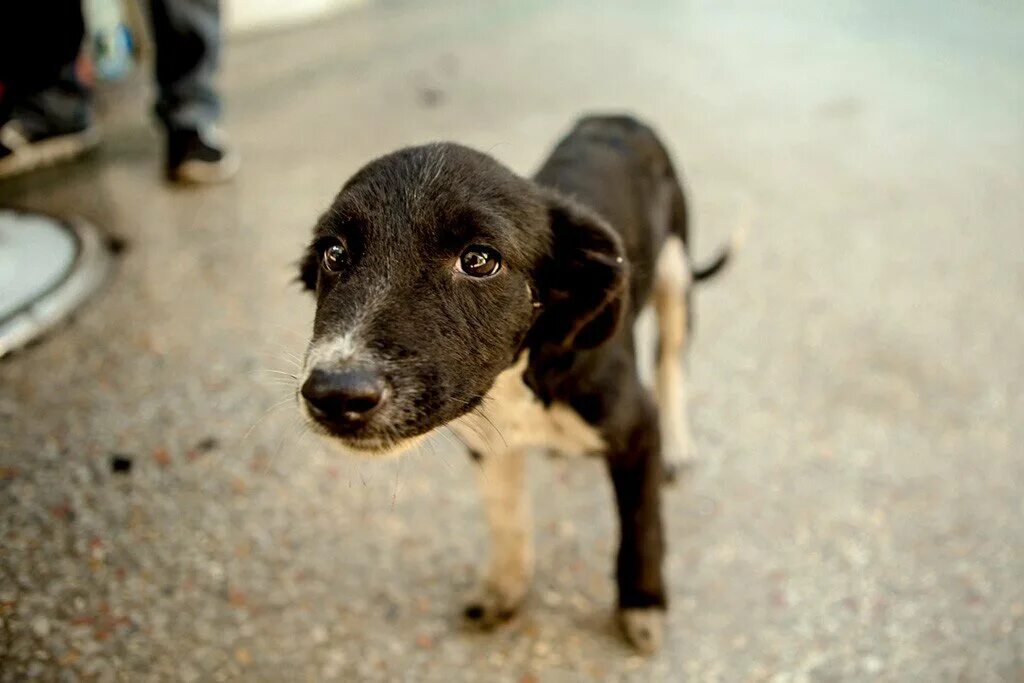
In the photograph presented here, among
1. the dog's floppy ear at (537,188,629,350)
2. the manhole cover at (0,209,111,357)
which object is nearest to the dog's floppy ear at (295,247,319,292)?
the dog's floppy ear at (537,188,629,350)

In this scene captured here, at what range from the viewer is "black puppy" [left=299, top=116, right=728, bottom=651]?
1.32 metres

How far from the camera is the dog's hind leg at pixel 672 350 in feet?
7.79

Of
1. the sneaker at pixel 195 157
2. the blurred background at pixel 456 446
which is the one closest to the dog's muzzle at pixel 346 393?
the blurred background at pixel 456 446

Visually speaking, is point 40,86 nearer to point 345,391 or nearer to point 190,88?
point 190,88

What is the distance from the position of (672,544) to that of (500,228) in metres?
1.12

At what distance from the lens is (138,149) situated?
159 inches

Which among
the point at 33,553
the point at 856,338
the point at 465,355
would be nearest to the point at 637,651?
the point at 465,355

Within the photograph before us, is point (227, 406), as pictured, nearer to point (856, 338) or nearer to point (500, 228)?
point (500, 228)

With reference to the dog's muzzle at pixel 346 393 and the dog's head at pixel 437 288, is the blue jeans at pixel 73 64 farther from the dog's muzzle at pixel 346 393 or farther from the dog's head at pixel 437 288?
the dog's muzzle at pixel 346 393

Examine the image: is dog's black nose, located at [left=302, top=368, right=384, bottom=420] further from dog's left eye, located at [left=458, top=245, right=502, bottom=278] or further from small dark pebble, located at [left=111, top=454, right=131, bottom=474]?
small dark pebble, located at [left=111, top=454, right=131, bottom=474]

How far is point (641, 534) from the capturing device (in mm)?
1840

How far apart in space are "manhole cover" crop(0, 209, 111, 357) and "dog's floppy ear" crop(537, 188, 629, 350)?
1.85 metres

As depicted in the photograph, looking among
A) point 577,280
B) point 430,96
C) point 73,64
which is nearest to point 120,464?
point 577,280

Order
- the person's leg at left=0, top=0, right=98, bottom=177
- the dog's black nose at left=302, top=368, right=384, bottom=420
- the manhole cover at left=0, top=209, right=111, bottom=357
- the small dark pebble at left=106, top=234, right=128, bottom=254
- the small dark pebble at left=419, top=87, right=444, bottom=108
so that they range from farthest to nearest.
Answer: the small dark pebble at left=419, top=87, right=444, bottom=108 → the person's leg at left=0, top=0, right=98, bottom=177 → the small dark pebble at left=106, top=234, right=128, bottom=254 → the manhole cover at left=0, top=209, right=111, bottom=357 → the dog's black nose at left=302, top=368, right=384, bottom=420
